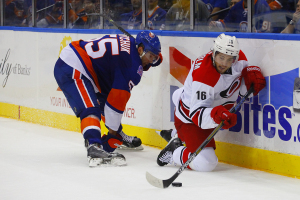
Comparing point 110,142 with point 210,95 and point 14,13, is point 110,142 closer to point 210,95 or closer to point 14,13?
point 210,95

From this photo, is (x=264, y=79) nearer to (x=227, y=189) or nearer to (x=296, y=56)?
(x=296, y=56)

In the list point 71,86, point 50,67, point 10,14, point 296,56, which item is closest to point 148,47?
point 71,86

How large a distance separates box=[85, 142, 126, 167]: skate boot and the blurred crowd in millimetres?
1306

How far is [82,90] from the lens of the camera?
3918mm

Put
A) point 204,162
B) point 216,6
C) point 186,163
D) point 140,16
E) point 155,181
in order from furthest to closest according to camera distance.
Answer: point 140,16 → point 216,6 → point 204,162 → point 186,163 → point 155,181

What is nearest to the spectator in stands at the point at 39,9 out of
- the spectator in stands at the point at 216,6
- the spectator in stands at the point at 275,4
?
the spectator in stands at the point at 216,6

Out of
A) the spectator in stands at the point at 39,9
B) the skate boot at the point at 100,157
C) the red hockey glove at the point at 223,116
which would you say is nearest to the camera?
the red hockey glove at the point at 223,116

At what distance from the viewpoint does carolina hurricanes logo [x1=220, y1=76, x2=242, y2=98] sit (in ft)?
11.7

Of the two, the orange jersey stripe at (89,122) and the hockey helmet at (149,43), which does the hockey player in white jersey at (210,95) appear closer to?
the hockey helmet at (149,43)

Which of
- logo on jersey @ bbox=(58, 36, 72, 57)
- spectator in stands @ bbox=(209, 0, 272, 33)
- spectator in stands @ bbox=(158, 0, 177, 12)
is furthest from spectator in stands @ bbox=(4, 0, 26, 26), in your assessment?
spectator in stands @ bbox=(209, 0, 272, 33)

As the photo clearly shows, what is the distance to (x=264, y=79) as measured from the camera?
3570 mm

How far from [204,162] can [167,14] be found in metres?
1.60

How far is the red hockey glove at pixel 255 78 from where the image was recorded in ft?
11.5

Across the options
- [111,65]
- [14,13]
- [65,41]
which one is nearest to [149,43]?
[111,65]
